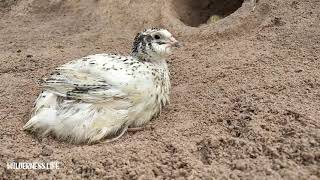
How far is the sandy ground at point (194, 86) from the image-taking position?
11.0 feet

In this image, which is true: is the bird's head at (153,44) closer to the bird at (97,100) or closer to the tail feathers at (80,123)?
the bird at (97,100)

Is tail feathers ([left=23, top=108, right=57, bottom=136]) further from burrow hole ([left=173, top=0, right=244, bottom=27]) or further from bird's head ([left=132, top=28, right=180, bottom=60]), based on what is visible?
burrow hole ([left=173, top=0, right=244, bottom=27])

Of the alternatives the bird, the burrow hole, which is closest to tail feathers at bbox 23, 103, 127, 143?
the bird

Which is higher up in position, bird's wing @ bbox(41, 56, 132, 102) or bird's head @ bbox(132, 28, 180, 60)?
bird's head @ bbox(132, 28, 180, 60)

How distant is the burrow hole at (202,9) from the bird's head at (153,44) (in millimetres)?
1722

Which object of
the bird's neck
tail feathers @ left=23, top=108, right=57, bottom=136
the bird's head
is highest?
the bird's head

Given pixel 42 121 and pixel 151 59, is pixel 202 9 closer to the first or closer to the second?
pixel 151 59

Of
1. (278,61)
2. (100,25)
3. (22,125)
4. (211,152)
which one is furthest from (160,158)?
(100,25)

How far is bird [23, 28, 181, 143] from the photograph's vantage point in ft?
12.0

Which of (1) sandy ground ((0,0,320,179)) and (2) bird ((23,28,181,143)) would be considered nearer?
(1) sandy ground ((0,0,320,179))

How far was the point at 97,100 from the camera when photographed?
3688 mm

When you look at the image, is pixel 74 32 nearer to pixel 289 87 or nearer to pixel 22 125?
pixel 22 125

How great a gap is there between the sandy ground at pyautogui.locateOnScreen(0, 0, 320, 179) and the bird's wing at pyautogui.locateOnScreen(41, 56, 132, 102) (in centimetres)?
38

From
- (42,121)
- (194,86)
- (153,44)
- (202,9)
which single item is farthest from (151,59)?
(202,9)
